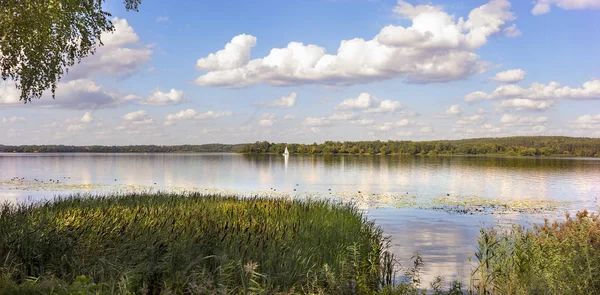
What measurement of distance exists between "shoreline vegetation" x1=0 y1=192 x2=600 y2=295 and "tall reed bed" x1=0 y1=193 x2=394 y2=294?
3cm

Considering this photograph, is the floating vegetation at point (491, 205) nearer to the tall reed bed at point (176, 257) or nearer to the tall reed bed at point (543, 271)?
the tall reed bed at point (543, 271)

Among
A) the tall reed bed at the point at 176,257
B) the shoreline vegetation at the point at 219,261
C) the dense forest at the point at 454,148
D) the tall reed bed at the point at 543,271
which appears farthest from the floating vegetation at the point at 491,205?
the dense forest at the point at 454,148

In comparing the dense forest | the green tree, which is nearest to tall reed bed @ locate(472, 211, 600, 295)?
the green tree

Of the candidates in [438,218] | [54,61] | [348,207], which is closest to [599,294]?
[348,207]

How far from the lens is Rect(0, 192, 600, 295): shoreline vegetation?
25.4ft

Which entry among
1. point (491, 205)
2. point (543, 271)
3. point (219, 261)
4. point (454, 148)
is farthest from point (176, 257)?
point (454, 148)

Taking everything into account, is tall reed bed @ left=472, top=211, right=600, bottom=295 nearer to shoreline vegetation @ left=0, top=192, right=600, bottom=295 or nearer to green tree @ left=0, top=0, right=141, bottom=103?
shoreline vegetation @ left=0, top=192, right=600, bottom=295

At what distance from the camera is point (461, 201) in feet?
101

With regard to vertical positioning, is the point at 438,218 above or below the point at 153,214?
below

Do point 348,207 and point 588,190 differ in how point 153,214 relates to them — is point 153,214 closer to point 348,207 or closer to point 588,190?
point 348,207

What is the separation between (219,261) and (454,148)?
561ft

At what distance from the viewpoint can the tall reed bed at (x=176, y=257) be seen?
7543 mm

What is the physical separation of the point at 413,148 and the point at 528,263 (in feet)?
539

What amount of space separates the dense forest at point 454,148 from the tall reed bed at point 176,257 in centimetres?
15575
